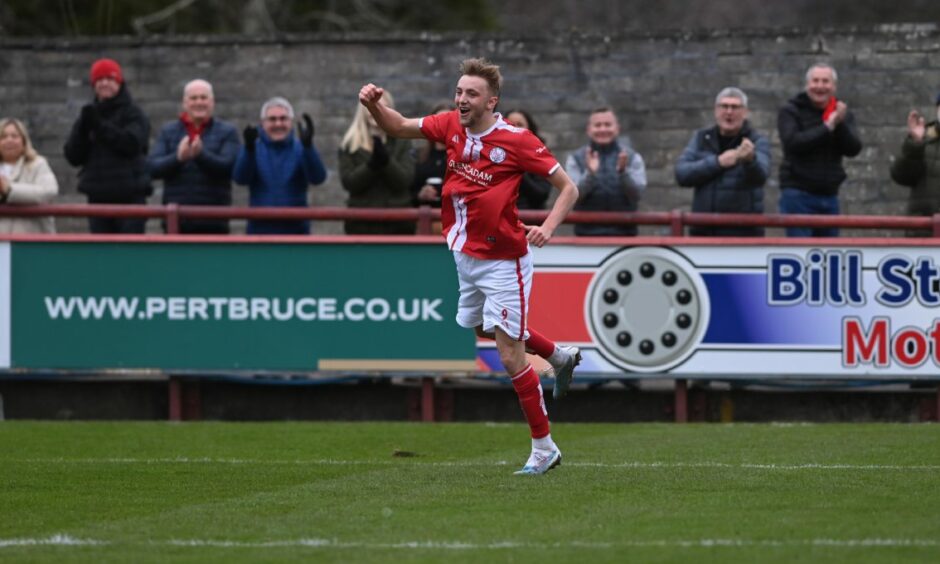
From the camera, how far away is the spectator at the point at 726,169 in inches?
620

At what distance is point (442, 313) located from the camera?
15406 mm

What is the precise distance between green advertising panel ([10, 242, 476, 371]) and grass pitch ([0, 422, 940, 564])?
1.32 metres

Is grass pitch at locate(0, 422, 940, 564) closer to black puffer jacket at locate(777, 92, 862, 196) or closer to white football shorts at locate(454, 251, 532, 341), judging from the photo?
white football shorts at locate(454, 251, 532, 341)

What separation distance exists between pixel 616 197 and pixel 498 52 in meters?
4.38

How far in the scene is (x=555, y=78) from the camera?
19.8 meters

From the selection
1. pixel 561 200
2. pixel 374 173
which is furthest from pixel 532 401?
pixel 374 173

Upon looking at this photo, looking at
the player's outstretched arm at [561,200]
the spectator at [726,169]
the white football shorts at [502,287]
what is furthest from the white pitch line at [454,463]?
the spectator at [726,169]

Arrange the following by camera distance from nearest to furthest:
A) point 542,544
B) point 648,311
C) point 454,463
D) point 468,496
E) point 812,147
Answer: point 542,544 < point 468,496 < point 454,463 < point 648,311 < point 812,147

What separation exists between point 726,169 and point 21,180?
6.14 metres

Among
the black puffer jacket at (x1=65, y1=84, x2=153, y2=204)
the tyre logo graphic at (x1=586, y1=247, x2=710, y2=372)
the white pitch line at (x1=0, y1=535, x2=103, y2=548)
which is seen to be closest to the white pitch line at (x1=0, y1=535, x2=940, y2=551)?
the white pitch line at (x1=0, y1=535, x2=103, y2=548)

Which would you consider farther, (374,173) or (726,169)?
(374,173)

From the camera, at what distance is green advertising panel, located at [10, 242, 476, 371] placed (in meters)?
15.4

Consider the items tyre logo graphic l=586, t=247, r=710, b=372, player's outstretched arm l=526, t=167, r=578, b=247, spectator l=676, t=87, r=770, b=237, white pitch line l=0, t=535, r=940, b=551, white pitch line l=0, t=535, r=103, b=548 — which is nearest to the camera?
white pitch line l=0, t=535, r=940, b=551

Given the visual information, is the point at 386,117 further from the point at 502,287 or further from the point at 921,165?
the point at 921,165
